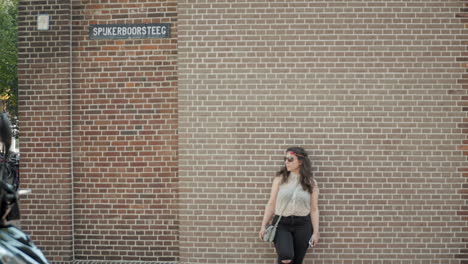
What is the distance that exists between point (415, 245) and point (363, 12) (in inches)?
126

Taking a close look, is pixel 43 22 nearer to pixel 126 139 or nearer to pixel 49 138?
pixel 49 138

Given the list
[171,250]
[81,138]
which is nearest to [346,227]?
[171,250]

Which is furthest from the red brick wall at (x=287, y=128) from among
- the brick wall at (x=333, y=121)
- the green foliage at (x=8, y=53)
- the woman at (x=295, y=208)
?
the green foliage at (x=8, y=53)

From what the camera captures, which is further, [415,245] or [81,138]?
[81,138]

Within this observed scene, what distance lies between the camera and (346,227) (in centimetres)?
652

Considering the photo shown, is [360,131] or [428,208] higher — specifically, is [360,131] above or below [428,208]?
above

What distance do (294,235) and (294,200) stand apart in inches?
16.3

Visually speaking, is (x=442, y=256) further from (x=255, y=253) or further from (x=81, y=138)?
(x=81, y=138)

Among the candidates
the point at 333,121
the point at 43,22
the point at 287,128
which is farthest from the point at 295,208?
the point at 43,22

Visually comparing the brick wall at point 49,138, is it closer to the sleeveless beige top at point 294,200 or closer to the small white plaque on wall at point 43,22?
the small white plaque on wall at point 43,22

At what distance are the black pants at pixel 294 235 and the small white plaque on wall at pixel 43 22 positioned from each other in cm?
420

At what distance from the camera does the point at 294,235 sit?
5605 mm

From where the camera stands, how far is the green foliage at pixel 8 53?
72.8ft

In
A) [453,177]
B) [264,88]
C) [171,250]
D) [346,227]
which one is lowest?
[171,250]
